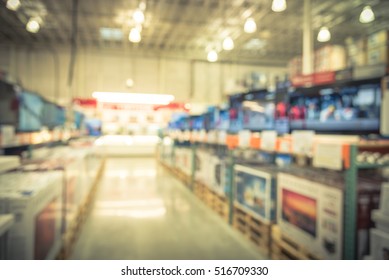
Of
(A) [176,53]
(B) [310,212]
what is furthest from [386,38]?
(A) [176,53]

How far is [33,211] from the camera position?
1719 millimetres

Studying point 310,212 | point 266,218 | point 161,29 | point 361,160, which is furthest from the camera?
point 161,29

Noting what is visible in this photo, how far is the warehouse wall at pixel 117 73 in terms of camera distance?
11219 millimetres

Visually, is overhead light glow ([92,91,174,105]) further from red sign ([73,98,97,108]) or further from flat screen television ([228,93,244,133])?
flat screen television ([228,93,244,133])

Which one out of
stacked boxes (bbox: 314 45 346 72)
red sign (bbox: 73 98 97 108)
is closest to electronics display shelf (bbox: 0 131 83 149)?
stacked boxes (bbox: 314 45 346 72)

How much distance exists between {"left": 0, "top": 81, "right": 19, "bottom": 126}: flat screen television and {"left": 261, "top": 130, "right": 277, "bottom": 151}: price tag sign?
3.29 m

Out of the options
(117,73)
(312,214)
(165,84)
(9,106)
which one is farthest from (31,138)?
(165,84)

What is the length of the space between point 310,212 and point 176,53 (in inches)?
426

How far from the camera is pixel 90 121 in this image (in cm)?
1234

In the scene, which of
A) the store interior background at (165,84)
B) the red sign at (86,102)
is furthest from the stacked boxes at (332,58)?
the red sign at (86,102)

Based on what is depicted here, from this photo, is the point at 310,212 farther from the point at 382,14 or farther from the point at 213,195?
the point at 382,14

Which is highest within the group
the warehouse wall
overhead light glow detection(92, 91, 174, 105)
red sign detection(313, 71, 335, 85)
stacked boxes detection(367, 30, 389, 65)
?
the warehouse wall

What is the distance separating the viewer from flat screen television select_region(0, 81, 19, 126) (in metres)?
4.01
